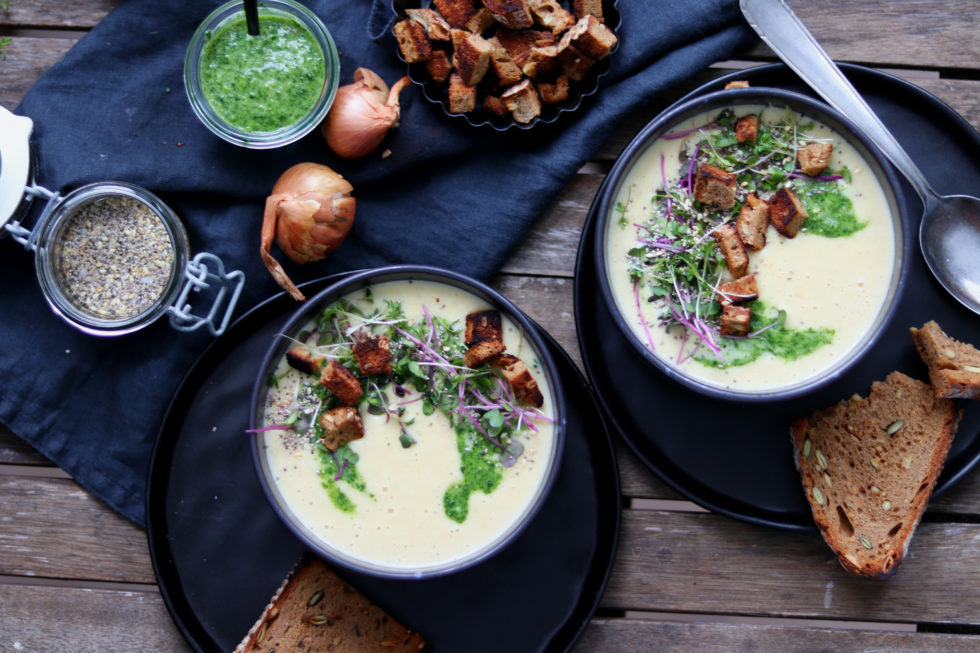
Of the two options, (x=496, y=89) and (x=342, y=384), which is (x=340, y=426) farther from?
(x=496, y=89)

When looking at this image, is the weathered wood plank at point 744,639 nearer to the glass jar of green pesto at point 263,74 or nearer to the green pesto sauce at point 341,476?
the green pesto sauce at point 341,476

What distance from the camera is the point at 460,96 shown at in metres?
2.06

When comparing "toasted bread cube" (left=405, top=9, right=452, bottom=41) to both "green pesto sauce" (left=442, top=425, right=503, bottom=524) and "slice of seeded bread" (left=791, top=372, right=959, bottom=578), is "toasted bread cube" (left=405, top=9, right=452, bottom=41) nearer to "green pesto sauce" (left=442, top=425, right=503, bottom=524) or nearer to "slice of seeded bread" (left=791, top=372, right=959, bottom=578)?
"green pesto sauce" (left=442, top=425, right=503, bottom=524)

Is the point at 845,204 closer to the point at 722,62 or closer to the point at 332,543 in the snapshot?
the point at 722,62

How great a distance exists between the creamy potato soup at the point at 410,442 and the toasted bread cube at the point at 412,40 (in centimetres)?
71

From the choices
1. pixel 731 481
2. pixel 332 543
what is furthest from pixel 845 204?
pixel 332 543

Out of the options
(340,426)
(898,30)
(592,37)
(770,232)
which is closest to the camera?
(340,426)

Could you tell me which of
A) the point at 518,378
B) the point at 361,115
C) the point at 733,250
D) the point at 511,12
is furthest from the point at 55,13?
the point at 733,250

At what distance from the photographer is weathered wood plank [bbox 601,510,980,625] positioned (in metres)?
2.23

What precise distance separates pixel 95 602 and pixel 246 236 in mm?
1190

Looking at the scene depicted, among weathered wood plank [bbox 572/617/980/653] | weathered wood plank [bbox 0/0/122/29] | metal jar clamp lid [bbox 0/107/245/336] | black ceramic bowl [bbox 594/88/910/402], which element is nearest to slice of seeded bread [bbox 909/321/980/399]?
black ceramic bowl [bbox 594/88/910/402]

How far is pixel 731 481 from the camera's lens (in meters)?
2.13

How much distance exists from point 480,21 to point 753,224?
3.06ft

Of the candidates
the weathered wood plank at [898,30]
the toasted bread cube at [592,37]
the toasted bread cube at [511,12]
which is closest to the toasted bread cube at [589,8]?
the toasted bread cube at [592,37]
